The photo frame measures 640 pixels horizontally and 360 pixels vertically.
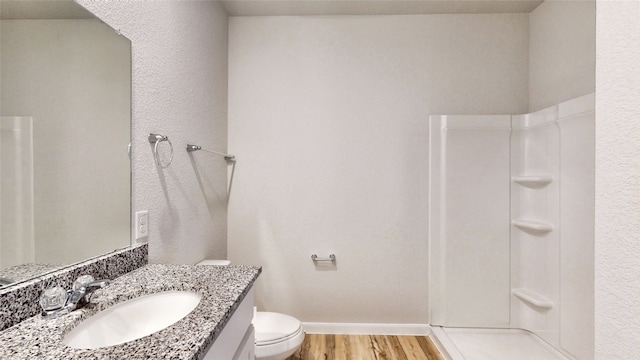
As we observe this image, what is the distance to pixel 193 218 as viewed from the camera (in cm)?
178

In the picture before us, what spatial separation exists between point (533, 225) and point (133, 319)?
241 centimetres

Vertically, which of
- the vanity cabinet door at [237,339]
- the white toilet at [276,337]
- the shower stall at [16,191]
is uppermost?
the shower stall at [16,191]

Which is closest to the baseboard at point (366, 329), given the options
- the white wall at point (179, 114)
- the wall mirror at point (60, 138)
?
the white wall at point (179, 114)

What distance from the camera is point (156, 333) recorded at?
2.30 ft

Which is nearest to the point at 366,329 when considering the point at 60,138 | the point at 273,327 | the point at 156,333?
the point at 273,327

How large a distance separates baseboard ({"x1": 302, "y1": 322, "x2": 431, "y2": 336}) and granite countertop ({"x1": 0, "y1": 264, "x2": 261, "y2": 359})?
141 cm

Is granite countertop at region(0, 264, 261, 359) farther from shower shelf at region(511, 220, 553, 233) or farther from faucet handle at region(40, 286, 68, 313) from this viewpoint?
shower shelf at region(511, 220, 553, 233)

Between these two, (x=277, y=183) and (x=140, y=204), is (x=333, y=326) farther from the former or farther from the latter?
(x=140, y=204)

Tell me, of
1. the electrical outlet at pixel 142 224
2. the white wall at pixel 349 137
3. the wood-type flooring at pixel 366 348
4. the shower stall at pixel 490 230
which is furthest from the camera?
the white wall at pixel 349 137

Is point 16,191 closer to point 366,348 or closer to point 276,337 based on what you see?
point 276,337

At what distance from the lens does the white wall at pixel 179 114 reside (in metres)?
1.29

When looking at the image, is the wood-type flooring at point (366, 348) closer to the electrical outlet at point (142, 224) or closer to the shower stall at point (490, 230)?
the shower stall at point (490, 230)
